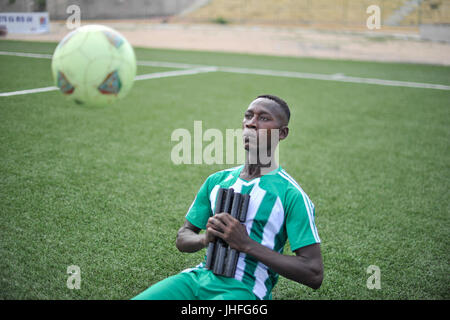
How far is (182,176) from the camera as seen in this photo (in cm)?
530

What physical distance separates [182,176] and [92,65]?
288 centimetres

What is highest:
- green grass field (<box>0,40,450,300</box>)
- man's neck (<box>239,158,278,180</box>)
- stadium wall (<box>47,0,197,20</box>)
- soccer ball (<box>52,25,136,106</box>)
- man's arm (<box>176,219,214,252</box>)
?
stadium wall (<box>47,0,197,20</box>)

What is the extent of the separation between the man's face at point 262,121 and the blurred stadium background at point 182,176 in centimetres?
134

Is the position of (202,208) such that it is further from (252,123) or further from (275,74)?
(275,74)

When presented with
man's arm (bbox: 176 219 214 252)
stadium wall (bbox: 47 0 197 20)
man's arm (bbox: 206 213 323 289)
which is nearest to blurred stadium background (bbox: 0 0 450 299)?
man's arm (bbox: 176 219 214 252)

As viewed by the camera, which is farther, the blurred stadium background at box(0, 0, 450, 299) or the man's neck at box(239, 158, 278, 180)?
the blurred stadium background at box(0, 0, 450, 299)

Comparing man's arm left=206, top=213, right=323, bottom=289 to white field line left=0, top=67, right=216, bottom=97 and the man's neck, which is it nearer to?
the man's neck

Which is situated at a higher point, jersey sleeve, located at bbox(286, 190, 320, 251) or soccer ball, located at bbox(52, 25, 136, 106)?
soccer ball, located at bbox(52, 25, 136, 106)

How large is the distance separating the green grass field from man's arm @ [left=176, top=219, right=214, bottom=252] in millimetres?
713

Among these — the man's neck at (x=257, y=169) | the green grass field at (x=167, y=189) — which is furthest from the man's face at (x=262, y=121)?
the green grass field at (x=167, y=189)

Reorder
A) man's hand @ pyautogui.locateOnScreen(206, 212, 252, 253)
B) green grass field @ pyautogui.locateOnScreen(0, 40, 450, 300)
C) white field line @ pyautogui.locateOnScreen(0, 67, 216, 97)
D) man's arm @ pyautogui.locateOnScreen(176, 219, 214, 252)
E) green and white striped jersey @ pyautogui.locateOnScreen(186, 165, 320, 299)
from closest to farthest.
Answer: man's hand @ pyautogui.locateOnScreen(206, 212, 252, 253) < green and white striped jersey @ pyautogui.locateOnScreen(186, 165, 320, 299) < man's arm @ pyautogui.locateOnScreen(176, 219, 214, 252) < green grass field @ pyautogui.locateOnScreen(0, 40, 450, 300) < white field line @ pyautogui.locateOnScreen(0, 67, 216, 97)

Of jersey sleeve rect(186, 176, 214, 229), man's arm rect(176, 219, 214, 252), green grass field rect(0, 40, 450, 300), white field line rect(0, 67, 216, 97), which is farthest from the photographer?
white field line rect(0, 67, 216, 97)

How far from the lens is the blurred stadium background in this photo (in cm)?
330
